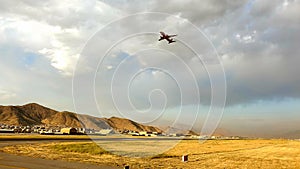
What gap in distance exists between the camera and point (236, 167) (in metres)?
28.0

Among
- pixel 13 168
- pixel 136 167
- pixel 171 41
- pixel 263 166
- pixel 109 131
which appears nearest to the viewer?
pixel 13 168

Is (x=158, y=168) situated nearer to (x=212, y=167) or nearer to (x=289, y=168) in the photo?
(x=212, y=167)

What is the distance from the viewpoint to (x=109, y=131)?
6531 inches

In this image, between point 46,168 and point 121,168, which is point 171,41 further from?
point 46,168

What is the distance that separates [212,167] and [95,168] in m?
9.86

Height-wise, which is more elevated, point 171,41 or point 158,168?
point 171,41

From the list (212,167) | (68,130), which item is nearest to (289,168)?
(212,167)

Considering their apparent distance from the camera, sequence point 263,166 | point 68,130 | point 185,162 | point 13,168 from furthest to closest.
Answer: point 68,130, point 185,162, point 263,166, point 13,168

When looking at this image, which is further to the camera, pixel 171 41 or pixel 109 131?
pixel 109 131

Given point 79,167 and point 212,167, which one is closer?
point 79,167

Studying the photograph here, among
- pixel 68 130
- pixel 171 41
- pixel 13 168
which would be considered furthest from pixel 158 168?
pixel 68 130

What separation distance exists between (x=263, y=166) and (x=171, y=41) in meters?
14.7

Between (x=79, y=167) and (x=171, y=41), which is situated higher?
(x=171, y=41)

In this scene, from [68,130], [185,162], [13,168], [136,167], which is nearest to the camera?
[13,168]
